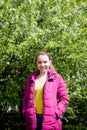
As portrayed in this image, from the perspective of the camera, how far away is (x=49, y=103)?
537 centimetres

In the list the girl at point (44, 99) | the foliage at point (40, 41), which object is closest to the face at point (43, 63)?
the girl at point (44, 99)

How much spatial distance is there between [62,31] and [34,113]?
6.32 m

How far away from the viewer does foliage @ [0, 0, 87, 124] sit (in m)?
11.1

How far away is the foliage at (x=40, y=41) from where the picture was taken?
1109 cm

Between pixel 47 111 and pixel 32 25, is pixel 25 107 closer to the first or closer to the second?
pixel 47 111

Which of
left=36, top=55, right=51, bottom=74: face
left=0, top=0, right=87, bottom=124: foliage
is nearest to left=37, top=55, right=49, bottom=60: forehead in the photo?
left=36, top=55, right=51, bottom=74: face

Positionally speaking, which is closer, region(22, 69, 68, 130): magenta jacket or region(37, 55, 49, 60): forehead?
region(22, 69, 68, 130): magenta jacket

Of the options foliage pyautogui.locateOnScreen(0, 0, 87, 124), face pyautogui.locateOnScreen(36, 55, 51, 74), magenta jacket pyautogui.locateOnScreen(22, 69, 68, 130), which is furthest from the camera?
foliage pyautogui.locateOnScreen(0, 0, 87, 124)

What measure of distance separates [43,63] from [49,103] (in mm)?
611

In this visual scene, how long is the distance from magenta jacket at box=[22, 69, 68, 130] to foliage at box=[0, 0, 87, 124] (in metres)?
5.03

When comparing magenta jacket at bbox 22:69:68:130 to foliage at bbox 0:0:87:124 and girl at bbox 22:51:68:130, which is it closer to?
girl at bbox 22:51:68:130

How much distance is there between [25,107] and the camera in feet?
Result: 18.2

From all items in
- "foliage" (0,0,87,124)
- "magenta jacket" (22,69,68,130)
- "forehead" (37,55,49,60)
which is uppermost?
"foliage" (0,0,87,124)

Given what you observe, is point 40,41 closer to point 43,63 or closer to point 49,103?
point 43,63
